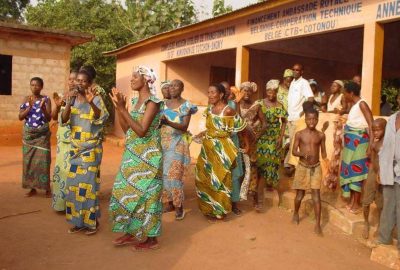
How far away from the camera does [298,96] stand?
6820mm

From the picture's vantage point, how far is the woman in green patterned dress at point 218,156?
16.9 feet

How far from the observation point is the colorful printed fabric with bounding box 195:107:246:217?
16.9ft

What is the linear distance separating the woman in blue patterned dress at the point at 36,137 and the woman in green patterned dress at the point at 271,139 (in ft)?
9.84

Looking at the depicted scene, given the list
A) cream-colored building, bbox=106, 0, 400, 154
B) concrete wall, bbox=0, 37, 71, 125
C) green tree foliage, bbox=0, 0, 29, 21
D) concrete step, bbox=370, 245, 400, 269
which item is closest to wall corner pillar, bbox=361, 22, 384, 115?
cream-colored building, bbox=106, 0, 400, 154

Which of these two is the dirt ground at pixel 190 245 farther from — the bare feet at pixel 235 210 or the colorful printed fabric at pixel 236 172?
the colorful printed fabric at pixel 236 172

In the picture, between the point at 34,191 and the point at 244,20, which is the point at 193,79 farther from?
the point at 34,191

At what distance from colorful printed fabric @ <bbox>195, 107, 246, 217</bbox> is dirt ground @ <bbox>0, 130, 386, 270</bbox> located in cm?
25

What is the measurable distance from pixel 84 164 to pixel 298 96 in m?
3.89

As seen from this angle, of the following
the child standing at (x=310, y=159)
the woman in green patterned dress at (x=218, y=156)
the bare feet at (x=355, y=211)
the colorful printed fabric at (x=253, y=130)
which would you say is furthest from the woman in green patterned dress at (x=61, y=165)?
the bare feet at (x=355, y=211)

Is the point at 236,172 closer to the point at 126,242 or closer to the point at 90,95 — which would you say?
the point at 126,242

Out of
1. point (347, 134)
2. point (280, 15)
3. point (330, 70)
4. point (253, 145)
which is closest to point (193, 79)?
point (330, 70)

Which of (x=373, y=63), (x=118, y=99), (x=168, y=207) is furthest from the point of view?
(x=373, y=63)

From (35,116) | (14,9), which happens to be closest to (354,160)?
(35,116)

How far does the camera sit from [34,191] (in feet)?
20.3
